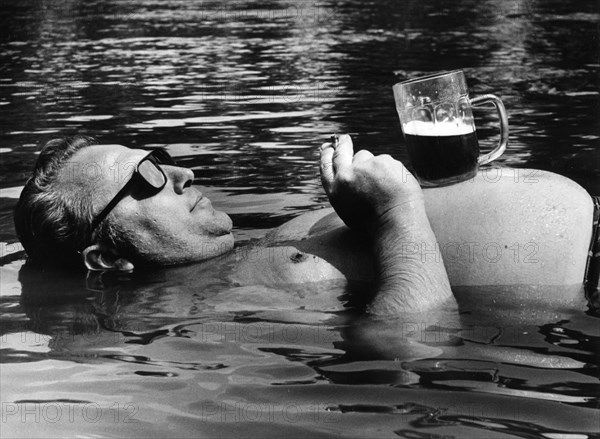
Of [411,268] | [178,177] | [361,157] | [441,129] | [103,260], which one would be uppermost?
[441,129]

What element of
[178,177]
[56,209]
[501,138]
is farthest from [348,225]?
[56,209]

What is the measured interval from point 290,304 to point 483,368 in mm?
1130

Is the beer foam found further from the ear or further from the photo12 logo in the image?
the ear

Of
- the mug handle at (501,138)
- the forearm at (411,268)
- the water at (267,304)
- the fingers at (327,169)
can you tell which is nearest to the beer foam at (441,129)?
the mug handle at (501,138)

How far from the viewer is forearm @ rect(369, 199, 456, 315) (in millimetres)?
4203

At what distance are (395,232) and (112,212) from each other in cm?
156

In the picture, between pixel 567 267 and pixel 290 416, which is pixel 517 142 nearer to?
pixel 567 267

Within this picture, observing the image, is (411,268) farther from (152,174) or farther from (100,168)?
(100,168)

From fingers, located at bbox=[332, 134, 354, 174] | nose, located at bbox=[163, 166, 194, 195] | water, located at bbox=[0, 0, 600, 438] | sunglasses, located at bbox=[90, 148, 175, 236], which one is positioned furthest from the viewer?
nose, located at bbox=[163, 166, 194, 195]

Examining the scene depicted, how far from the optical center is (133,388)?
3785mm

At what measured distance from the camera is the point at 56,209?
5043mm

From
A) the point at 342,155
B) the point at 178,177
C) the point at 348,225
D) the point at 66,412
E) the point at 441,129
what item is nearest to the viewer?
the point at 66,412

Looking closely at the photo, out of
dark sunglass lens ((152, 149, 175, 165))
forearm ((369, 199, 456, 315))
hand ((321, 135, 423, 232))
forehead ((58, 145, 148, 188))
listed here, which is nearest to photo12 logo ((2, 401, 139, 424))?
forearm ((369, 199, 456, 315))

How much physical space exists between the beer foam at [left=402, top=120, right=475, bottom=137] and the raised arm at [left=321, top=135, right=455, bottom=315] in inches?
7.5
